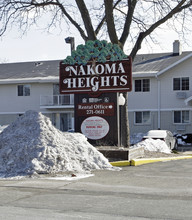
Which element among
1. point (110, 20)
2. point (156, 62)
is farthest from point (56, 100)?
point (110, 20)

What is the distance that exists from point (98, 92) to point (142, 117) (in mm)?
20844

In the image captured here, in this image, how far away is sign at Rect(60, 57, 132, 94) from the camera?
16906 mm

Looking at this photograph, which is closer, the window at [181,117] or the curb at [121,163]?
the curb at [121,163]

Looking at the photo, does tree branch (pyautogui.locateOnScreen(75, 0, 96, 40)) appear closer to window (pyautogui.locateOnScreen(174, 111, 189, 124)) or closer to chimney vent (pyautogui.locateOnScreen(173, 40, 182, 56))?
window (pyautogui.locateOnScreen(174, 111, 189, 124))

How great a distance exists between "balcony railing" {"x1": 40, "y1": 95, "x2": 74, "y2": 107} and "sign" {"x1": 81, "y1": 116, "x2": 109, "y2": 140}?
75.4 ft

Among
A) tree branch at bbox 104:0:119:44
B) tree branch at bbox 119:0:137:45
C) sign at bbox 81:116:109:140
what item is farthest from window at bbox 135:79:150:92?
sign at bbox 81:116:109:140

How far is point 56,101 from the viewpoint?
41.0 metres

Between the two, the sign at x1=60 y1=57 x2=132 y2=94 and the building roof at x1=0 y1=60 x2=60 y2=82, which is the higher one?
the building roof at x1=0 y1=60 x2=60 y2=82

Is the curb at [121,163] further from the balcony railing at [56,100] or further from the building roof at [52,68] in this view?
the balcony railing at [56,100]

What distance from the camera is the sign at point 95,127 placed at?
56.1 ft

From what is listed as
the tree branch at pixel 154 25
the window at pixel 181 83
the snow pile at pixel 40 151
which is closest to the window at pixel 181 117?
the window at pixel 181 83

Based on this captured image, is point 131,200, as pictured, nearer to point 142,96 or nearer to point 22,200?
point 22,200

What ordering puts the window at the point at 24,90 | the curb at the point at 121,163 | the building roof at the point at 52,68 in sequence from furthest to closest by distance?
the window at the point at 24,90 → the building roof at the point at 52,68 → the curb at the point at 121,163

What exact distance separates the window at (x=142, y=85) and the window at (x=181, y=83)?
2283mm
